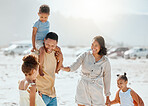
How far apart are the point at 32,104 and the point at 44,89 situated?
593mm

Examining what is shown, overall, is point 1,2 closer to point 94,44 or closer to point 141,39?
point 141,39

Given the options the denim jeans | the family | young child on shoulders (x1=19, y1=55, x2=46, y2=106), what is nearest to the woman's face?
the family

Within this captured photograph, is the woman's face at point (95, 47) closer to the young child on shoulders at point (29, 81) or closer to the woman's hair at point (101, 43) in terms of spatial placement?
the woman's hair at point (101, 43)

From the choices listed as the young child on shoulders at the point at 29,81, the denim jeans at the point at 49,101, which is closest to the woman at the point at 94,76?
the denim jeans at the point at 49,101

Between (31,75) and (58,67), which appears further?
(58,67)

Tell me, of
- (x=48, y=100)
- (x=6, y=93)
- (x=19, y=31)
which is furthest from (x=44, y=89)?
(x=19, y=31)

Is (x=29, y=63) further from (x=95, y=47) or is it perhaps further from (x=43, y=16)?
(x=95, y=47)

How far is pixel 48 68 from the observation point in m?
2.72

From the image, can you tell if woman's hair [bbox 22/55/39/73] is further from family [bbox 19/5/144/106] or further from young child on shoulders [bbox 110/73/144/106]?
young child on shoulders [bbox 110/73/144/106]

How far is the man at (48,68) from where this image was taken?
267 cm

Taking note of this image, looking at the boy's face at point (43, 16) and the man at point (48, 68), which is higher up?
the boy's face at point (43, 16)

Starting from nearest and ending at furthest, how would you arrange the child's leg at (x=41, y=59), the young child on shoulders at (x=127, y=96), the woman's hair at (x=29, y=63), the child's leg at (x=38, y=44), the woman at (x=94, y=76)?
the woman's hair at (x=29, y=63) < the child's leg at (x=41, y=59) < the child's leg at (x=38, y=44) < the woman at (x=94, y=76) < the young child on shoulders at (x=127, y=96)

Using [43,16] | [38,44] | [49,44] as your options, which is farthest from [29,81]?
[43,16]

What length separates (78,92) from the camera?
3.07 metres
